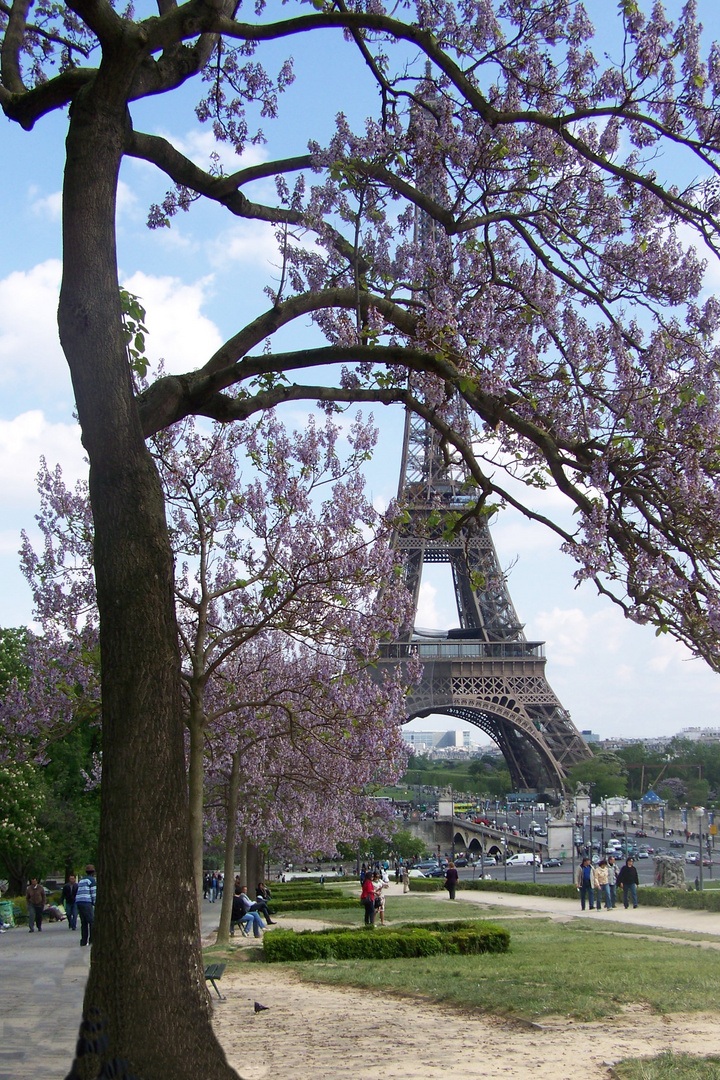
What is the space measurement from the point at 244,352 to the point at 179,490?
26.9 ft

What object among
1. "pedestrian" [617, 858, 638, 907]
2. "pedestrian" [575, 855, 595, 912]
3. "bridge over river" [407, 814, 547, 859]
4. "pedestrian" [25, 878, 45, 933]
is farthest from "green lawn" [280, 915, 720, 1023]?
"bridge over river" [407, 814, 547, 859]

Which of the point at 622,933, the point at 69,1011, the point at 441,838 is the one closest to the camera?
the point at 69,1011

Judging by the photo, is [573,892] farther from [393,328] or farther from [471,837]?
[471,837]

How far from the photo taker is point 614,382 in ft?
25.8

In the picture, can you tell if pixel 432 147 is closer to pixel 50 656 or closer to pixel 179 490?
pixel 179 490

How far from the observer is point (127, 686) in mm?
5598

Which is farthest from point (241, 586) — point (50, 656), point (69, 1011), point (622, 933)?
point (622, 933)

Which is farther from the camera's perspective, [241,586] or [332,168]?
[241,586]

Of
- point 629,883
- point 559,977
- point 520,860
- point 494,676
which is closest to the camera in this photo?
point 559,977

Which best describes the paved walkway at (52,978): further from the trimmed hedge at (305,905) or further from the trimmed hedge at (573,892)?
the trimmed hedge at (305,905)

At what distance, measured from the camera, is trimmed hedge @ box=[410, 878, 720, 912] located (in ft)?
82.0

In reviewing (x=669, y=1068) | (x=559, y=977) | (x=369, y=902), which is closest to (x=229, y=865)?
(x=369, y=902)

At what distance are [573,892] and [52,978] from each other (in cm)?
1944

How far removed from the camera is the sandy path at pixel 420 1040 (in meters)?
7.21
